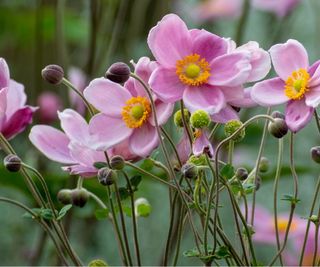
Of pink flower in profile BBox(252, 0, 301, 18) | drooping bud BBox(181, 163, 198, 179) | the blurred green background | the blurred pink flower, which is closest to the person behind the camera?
drooping bud BBox(181, 163, 198, 179)

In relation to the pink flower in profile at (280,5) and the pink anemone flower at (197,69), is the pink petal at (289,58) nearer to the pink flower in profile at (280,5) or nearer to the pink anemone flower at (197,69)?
the pink anemone flower at (197,69)

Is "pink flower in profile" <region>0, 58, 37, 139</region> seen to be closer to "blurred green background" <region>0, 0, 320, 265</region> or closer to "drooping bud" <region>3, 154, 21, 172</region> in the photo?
"drooping bud" <region>3, 154, 21, 172</region>

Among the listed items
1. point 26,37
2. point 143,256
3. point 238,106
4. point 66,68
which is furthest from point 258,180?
point 26,37

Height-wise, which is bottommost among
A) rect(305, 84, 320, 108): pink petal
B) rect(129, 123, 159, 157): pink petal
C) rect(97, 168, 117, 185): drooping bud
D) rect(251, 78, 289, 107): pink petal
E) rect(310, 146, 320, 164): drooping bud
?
rect(97, 168, 117, 185): drooping bud

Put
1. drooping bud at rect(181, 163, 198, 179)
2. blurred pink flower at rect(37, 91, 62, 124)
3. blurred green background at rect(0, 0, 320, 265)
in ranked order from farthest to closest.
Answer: blurred pink flower at rect(37, 91, 62, 124) → blurred green background at rect(0, 0, 320, 265) → drooping bud at rect(181, 163, 198, 179)

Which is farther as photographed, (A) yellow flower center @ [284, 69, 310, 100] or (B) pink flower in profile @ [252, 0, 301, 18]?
(B) pink flower in profile @ [252, 0, 301, 18]

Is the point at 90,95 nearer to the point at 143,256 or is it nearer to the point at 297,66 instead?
the point at 297,66

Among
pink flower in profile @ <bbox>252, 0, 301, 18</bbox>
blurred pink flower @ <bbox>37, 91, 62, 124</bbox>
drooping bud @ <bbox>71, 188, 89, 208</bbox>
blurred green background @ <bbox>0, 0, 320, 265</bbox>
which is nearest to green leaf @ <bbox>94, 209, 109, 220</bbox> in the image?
drooping bud @ <bbox>71, 188, 89, 208</bbox>
